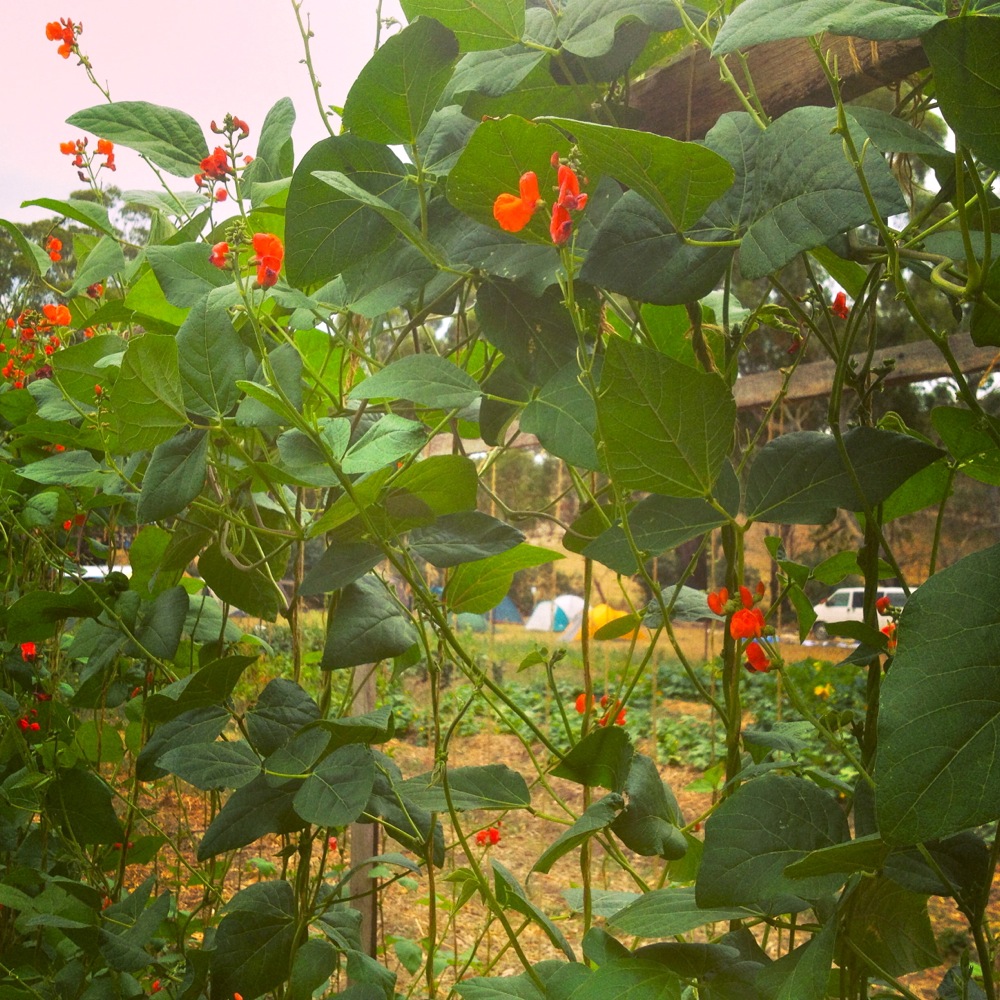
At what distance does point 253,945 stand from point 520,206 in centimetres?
65

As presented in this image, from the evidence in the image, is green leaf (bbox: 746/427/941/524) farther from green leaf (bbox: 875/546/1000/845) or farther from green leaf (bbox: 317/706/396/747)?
green leaf (bbox: 317/706/396/747)

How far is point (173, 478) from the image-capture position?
0.66 metres

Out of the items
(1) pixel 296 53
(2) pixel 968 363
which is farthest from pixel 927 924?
(2) pixel 968 363

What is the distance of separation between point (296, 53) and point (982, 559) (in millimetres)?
1552

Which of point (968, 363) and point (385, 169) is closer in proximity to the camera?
point (385, 169)

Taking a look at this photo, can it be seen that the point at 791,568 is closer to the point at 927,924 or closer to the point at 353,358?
the point at 927,924

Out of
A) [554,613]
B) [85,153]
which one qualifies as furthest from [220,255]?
[554,613]

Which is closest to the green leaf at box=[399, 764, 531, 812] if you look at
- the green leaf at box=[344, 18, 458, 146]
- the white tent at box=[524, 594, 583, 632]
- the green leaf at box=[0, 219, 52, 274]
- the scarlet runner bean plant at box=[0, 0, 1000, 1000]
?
the scarlet runner bean plant at box=[0, 0, 1000, 1000]

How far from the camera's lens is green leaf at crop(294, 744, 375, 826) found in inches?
24.0

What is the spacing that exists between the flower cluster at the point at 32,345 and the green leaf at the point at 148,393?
605 millimetres

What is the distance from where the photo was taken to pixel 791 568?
59cm

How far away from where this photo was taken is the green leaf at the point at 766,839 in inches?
17.4

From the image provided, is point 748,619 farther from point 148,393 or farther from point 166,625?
point 166,625

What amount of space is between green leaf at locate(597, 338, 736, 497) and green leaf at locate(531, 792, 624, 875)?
191 millimetres
